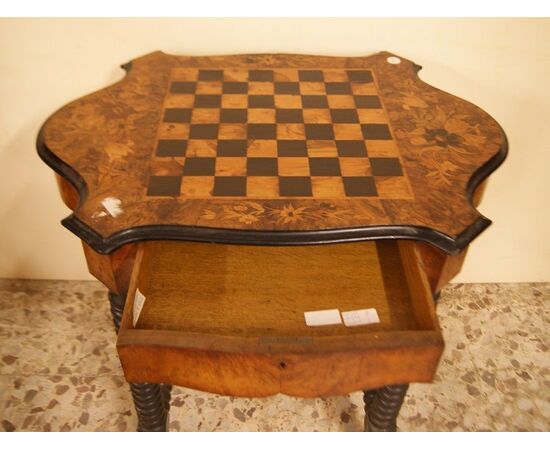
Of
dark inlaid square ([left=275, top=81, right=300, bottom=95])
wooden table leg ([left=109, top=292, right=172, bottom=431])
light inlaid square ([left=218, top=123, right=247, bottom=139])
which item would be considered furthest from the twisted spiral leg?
dark inlaid square ([left=275, top=81, right=300, bottom=95])

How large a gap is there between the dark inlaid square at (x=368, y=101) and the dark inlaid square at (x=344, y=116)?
0.12ft

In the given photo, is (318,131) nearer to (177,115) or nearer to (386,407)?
(177,115)

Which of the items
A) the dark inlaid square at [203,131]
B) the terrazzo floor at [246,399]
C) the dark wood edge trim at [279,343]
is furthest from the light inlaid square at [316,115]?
the terrazzo floor at [246,399]

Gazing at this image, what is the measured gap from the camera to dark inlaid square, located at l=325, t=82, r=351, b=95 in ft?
4.54

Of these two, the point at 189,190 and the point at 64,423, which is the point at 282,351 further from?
the point at 64,423

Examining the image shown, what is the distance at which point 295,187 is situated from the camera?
3.62 ft

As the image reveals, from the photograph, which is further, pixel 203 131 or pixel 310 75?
pixel 310 75

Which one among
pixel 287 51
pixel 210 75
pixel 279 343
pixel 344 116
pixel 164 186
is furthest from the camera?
pixel 287 51

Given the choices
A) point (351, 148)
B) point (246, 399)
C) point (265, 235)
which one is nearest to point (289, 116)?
point (351, 148)

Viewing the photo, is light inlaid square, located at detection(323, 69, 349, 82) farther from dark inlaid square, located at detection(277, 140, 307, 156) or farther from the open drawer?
the open drawer

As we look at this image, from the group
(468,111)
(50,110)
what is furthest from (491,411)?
(50,110)

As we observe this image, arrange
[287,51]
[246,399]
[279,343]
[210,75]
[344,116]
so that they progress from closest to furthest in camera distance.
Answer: [279,343], [344,116], [210,75], [287,51], [246,399]

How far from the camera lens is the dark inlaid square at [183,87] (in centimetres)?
137

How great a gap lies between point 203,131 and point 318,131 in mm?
274
